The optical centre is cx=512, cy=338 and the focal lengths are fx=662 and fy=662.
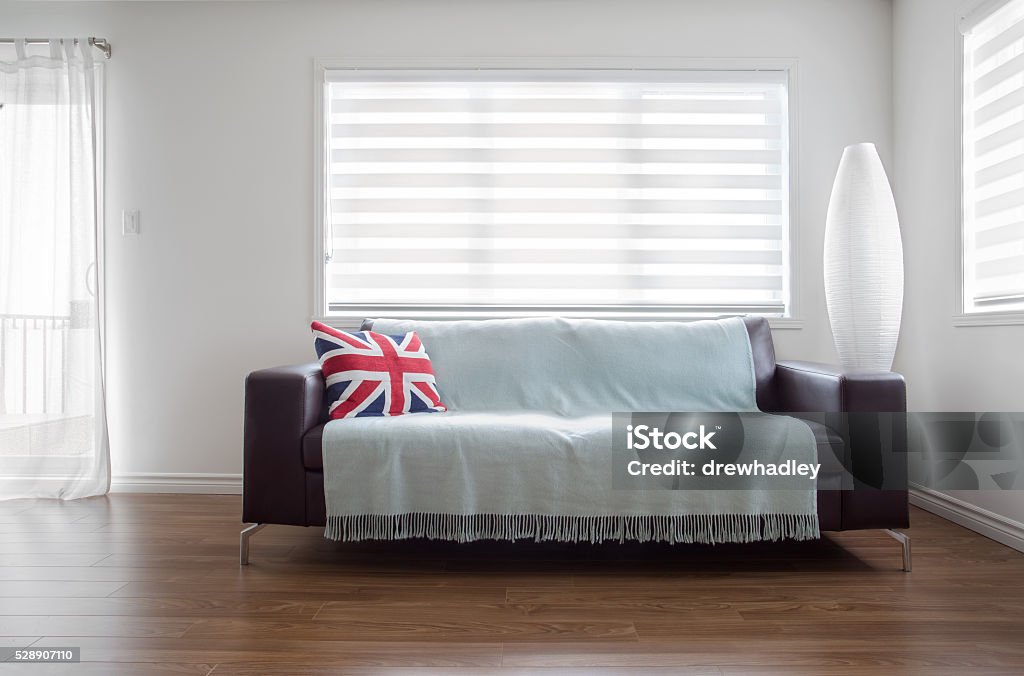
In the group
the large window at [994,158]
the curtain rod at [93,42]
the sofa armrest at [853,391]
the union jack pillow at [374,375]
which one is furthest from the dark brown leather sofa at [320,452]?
the curtain rod at [93,42]

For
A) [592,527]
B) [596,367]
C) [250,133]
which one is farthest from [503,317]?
[250,133]

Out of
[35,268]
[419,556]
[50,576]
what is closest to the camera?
[50,576]

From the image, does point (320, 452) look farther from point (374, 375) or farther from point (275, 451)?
point (374, 375)

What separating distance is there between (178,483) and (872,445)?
9.53 feet

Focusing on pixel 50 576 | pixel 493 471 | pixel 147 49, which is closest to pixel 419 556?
pixel 493 471

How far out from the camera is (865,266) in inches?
101

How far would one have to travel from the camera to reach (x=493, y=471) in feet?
6.73

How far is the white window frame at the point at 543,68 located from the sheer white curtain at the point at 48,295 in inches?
39.8

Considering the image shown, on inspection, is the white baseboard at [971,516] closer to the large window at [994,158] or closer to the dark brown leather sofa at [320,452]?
the dark brown leather sofa at [320,452]

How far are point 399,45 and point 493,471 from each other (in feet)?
6.91

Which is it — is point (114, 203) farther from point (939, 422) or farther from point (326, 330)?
point (939, 422)

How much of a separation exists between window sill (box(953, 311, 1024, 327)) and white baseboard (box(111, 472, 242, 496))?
3156 mm

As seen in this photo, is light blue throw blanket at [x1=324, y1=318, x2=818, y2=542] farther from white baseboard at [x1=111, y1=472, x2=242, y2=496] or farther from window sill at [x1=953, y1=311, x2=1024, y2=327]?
white baseboard at [x1=111, y1=472, x2=242, y2=496]

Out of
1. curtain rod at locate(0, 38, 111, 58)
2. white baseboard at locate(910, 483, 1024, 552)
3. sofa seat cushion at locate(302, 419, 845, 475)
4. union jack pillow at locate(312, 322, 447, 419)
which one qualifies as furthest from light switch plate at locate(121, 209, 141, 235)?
white baseboard at locate(910, 483, 1024, 552)
